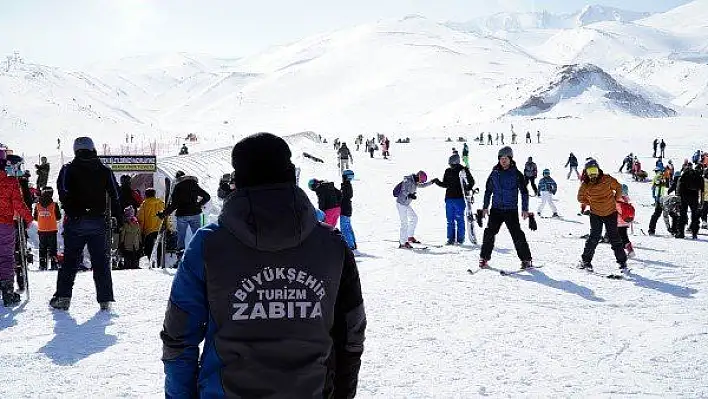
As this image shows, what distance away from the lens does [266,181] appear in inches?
92.2

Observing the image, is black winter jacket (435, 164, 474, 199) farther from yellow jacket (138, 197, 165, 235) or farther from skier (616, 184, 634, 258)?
yellow jacket (138, 197, 165, 235)

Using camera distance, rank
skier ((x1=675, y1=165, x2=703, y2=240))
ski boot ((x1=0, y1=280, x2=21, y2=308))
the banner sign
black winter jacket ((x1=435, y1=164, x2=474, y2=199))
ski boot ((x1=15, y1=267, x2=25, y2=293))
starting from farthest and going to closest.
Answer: the banner sign, skier ((x1=675, y1=165, x2=703, y2=240)), black winter jacket ((x1=435, y1=164, x2=474, y2=199)), ski boot ((x1=15, y1=267, x2=25, y2=293)), ski boot ((x1=0, y1=280, x2=21, y2=308))

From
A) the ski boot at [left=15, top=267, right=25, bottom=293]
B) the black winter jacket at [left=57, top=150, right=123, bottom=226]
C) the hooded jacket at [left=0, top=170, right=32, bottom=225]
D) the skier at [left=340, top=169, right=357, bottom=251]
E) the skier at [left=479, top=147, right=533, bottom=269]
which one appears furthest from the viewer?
the skier at [left=340, top=169, right=357, bottom=251]

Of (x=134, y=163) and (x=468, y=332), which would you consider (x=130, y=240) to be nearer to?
(x=134, y=163)

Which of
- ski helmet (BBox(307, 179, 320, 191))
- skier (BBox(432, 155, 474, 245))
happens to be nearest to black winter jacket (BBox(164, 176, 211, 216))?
ski helmet (BBox(307, 179, 320, 191))

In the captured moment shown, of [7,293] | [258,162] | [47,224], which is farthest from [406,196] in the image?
[258,162]

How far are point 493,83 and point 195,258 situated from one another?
15999 centimetres

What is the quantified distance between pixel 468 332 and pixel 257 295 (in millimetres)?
4358

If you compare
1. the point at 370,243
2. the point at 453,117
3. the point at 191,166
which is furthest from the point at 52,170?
the point at 453,117

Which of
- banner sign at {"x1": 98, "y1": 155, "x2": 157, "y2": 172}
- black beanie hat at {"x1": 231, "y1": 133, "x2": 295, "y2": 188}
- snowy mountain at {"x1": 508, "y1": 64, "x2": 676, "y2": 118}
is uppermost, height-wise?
snowy mountain at {"x1": 508, "y1": 64, "x2": 676, "y2": 118}

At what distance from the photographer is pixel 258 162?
2334 millimetres

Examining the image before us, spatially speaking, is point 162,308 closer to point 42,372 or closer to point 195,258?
A: point 42,372

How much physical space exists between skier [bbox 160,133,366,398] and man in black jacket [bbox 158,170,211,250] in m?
7.27

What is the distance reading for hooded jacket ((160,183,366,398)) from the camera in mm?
2258
